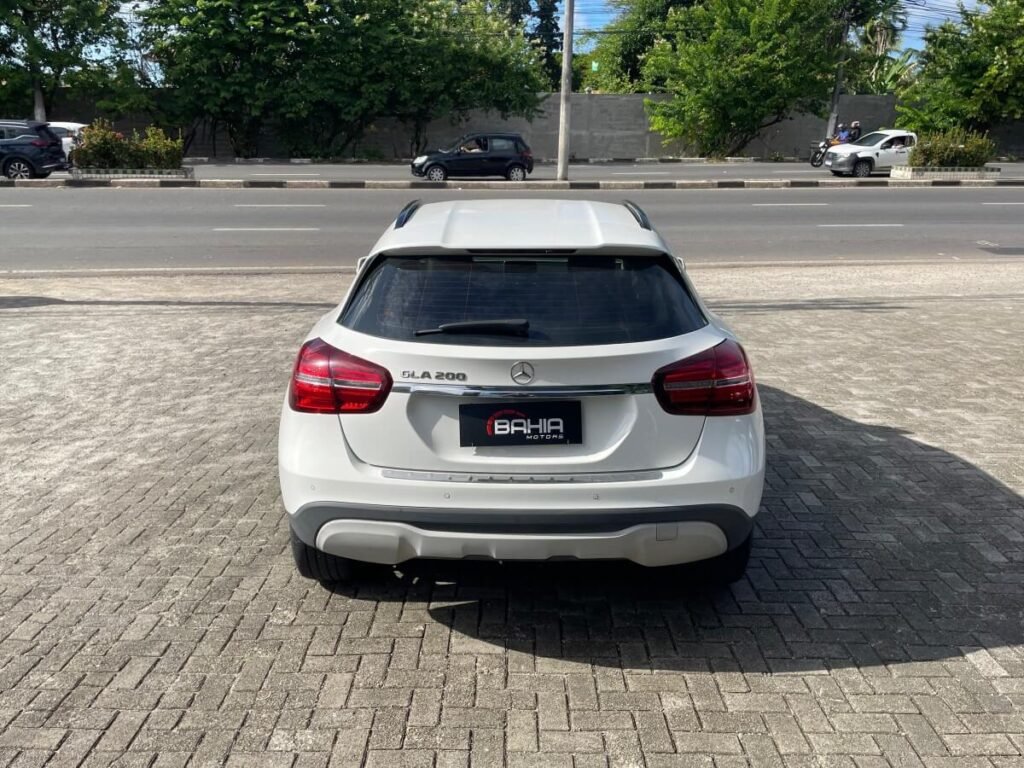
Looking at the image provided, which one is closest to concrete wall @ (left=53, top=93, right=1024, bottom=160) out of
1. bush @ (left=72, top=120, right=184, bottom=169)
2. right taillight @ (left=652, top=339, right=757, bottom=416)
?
bush @ (left=72, top=120, right=184, bottom=169)

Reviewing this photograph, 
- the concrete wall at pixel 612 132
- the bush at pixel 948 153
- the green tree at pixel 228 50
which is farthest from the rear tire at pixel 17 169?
the bush at pixel 948 153

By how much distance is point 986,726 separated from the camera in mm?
3107

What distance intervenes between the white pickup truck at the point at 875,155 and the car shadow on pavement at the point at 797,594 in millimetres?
28484

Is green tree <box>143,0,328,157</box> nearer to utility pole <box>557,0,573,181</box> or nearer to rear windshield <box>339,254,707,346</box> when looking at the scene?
utility pole <box>557,0,573,181</box>

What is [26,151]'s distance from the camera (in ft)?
86.2

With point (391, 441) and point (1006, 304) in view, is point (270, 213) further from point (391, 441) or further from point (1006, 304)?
point (391, 441)

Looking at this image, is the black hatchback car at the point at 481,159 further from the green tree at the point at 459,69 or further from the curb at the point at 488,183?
the green tree at the point at 459,69

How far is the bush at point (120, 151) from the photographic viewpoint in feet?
86.6

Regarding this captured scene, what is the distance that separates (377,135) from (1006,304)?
1430 inches

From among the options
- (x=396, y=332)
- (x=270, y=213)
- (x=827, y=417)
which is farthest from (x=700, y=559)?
(x=270, y=213)

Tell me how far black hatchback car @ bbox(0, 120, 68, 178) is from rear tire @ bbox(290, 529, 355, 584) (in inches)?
1038

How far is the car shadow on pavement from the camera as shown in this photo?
11.9 ft

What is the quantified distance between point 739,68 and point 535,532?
138 ft

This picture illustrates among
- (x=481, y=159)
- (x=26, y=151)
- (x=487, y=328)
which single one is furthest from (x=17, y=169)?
(x=487, y=328)
